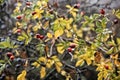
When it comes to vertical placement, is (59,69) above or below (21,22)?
below

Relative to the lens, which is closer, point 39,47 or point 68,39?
point 39,47

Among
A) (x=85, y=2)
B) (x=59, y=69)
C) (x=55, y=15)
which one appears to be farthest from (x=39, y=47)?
(x=85, y=2)

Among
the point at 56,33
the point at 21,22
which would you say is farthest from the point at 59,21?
the point at 21,22

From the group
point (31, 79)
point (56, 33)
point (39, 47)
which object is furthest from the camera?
point (31, 79)

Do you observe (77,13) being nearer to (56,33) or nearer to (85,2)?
(85,2)

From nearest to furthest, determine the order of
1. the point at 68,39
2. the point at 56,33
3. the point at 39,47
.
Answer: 1. the point at 56,33
2. the point at 39,47
3. the point at 68,39

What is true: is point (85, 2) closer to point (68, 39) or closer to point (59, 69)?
point (68, 39)

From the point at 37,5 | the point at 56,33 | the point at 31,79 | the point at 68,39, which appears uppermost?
the point at 37,5
